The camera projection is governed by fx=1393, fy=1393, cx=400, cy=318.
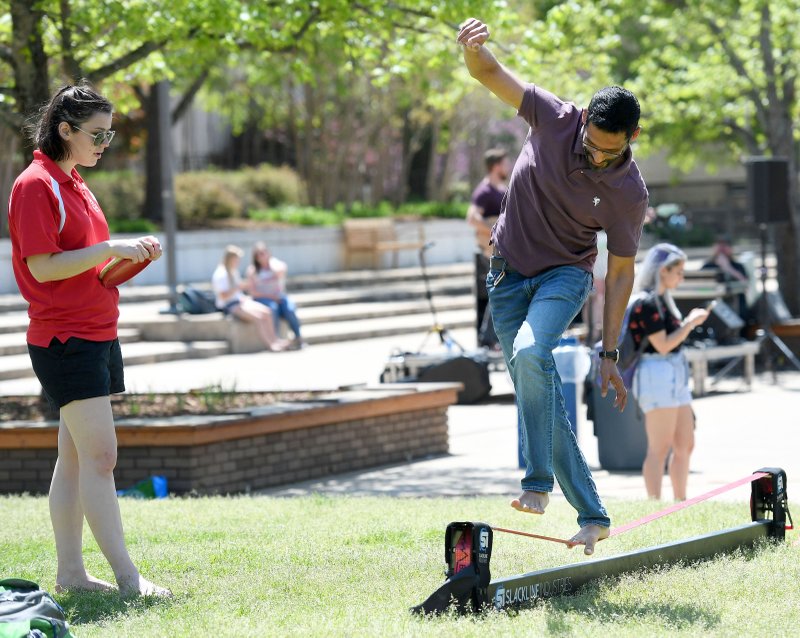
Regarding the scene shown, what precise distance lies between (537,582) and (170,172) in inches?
662

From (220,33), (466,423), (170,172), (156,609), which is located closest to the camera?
(156,609)

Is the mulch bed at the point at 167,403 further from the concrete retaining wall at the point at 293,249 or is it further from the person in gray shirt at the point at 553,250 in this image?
the concrete retaining wall at the point at 293,249

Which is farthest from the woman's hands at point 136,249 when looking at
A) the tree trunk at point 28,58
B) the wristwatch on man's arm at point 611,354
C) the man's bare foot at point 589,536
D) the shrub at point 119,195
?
the shrub at point 119,195

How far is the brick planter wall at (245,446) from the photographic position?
380 inches

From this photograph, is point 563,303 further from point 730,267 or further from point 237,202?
point 237,202

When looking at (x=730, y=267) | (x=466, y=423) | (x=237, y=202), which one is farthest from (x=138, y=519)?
(x=237, y=202)

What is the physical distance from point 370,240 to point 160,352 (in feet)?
34.0

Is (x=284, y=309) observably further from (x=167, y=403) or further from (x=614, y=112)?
(x=614, y=112)

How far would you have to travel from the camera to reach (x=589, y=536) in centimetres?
554

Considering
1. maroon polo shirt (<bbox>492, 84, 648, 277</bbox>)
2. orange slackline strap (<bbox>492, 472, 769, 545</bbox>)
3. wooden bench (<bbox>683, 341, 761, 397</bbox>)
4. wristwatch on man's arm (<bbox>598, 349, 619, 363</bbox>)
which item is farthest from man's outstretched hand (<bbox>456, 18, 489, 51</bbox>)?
wooden bench (<bbox>683, 341, 761, 397</bbox>)

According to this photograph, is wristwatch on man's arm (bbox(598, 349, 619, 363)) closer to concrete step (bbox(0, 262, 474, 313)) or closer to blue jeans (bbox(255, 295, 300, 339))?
blue jeans (bbox(255, 295, 300, 339))

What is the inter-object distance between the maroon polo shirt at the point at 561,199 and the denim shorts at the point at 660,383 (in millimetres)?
3201

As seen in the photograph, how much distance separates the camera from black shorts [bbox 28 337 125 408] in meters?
5.30

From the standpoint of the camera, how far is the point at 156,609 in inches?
203
